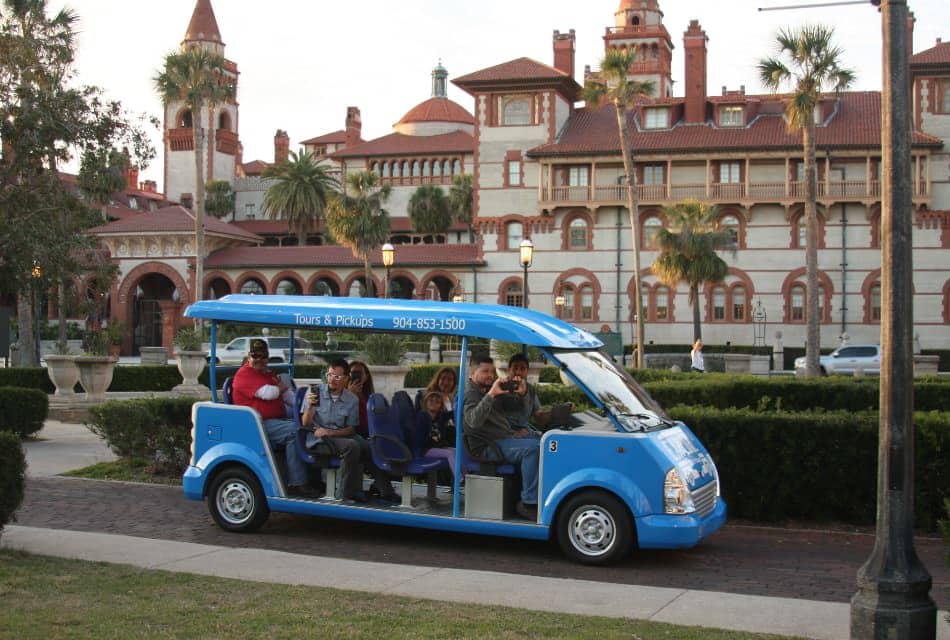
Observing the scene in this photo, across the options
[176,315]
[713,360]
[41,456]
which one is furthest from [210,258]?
[41,456]

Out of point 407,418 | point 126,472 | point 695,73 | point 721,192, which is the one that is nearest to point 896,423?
point 407,418

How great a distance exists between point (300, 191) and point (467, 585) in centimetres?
7053

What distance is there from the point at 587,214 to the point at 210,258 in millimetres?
22038

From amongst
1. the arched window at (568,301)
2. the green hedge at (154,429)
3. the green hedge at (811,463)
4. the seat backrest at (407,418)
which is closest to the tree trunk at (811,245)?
the arched window at (568,301)

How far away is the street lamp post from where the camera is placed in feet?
20.8

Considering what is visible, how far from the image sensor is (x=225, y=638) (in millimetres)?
6453

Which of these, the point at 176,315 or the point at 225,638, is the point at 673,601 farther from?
the point at 176,315

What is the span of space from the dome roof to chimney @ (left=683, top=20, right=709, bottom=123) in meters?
34.4

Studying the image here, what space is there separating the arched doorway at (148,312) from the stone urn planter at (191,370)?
35197 mm

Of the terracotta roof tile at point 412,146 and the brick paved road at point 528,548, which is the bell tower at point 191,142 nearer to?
the terracotta roof tile at point 412,146

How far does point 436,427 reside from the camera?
10.3 metres

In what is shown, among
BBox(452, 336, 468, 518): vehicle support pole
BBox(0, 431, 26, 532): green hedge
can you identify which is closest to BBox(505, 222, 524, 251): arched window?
BBox(452, 336, 468, 518): vehicle support pole

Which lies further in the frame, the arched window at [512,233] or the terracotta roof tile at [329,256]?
the terracotta roof tile at [329,256]

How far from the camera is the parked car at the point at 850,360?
1646 inches
